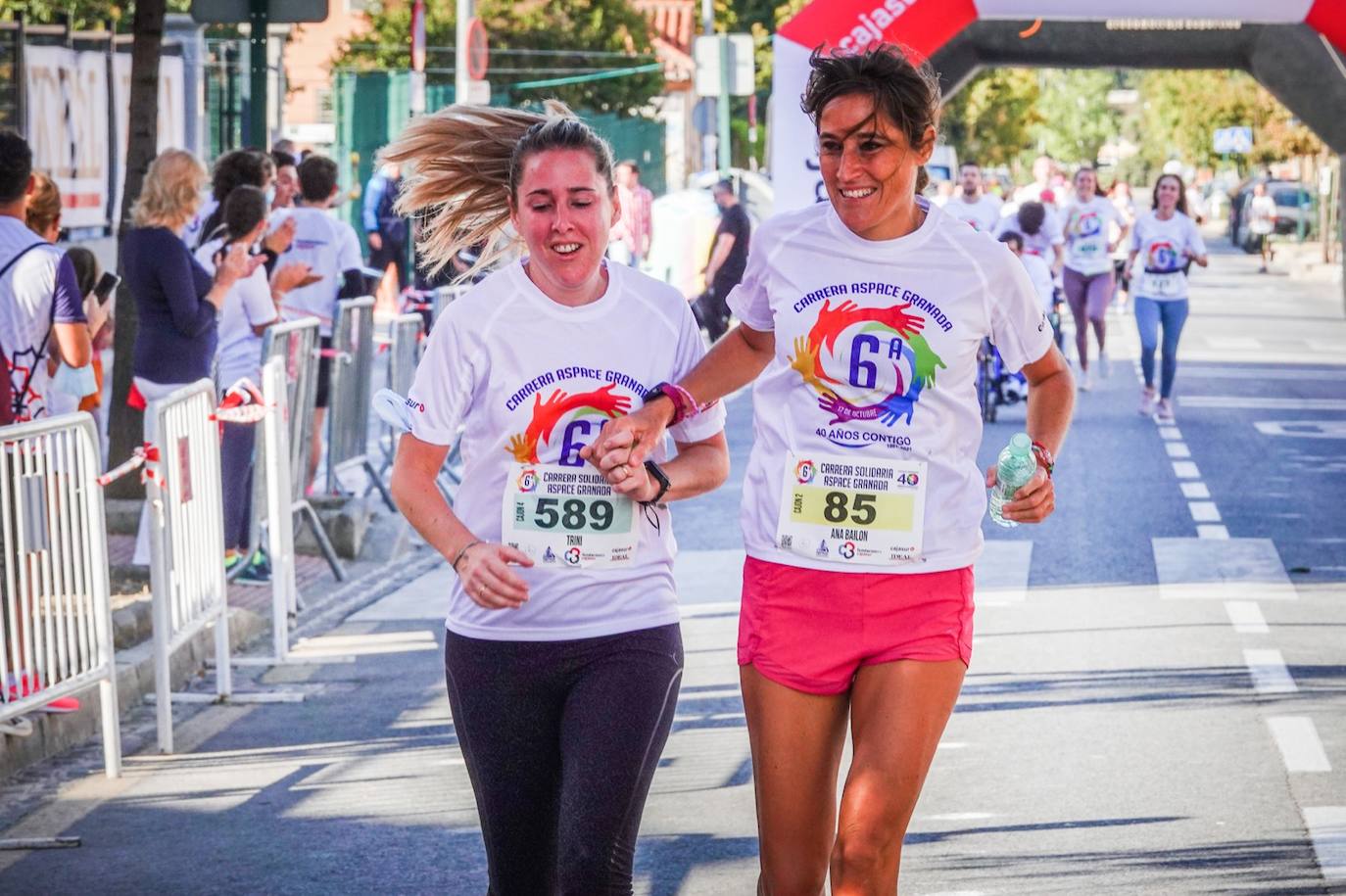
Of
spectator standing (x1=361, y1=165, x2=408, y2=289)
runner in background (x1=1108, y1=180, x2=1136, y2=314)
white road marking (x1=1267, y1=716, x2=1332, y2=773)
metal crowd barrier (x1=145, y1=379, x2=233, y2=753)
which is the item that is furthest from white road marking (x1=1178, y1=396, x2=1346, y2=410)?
runner in background (x1=1108, y1=180, x2=1136, y2=314)

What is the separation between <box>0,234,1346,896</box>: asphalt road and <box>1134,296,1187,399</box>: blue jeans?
18.7 ft

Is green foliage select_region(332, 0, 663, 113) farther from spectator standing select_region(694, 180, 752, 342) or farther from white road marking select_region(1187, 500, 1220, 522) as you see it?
white road marking select_region(1187, 500, 1220, 522)

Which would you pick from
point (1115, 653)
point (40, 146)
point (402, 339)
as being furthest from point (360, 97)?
point (1115, 653)

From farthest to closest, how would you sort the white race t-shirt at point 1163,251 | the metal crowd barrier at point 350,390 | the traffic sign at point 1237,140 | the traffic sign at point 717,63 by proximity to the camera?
1. the traffic sign at point 1237,140
2. the traffic sign at point 717,63
3. the white race t-shirt at point 1163,251
4. the metal crowd barrier at point 350,390

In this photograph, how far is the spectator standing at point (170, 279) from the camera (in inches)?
392

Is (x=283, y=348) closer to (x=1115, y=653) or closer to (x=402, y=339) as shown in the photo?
(x=402, y=339)

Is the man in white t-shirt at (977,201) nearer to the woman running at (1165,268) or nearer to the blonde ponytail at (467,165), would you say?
the woman running at (1165,268)

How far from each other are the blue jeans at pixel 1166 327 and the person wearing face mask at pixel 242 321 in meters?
9.49

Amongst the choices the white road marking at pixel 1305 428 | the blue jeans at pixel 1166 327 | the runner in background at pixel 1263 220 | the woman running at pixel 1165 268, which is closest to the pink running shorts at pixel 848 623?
the white road marking at pixel 1305 428

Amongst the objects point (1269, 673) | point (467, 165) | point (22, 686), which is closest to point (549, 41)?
point (1269, 673)

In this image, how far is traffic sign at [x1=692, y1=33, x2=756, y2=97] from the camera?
27.9 metres

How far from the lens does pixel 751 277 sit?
450 centimetres

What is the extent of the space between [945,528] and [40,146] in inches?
595

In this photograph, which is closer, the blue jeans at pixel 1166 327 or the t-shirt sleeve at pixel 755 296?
the t-shirt sleeve at pixel 755 296
